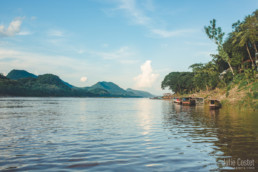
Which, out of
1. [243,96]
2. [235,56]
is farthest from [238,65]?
[243,96]

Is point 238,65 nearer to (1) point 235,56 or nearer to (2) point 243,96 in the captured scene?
(1) point 235,56

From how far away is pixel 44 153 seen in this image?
11367mm

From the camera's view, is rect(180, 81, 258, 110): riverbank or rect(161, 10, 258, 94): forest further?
rect(161, 10, 258, 94): forest

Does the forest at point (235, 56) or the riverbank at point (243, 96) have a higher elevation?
the forest at point (235, 56)

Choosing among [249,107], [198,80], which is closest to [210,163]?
[249,107]

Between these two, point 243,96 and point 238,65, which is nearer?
point 243,96

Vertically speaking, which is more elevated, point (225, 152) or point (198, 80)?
point (198, 80)

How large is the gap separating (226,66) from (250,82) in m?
44.7

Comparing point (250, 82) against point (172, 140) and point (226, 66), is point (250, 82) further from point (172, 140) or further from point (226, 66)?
point (172, 140)

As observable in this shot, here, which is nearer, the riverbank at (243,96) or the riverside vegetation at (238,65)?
the riverbank at (243,96)

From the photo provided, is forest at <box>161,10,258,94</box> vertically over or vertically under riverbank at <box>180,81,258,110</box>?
over

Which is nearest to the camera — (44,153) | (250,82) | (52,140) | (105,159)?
(105,159)

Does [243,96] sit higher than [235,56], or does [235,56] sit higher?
[235,56]

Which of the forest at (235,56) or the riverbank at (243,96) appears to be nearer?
the riverbank at (243,96)
